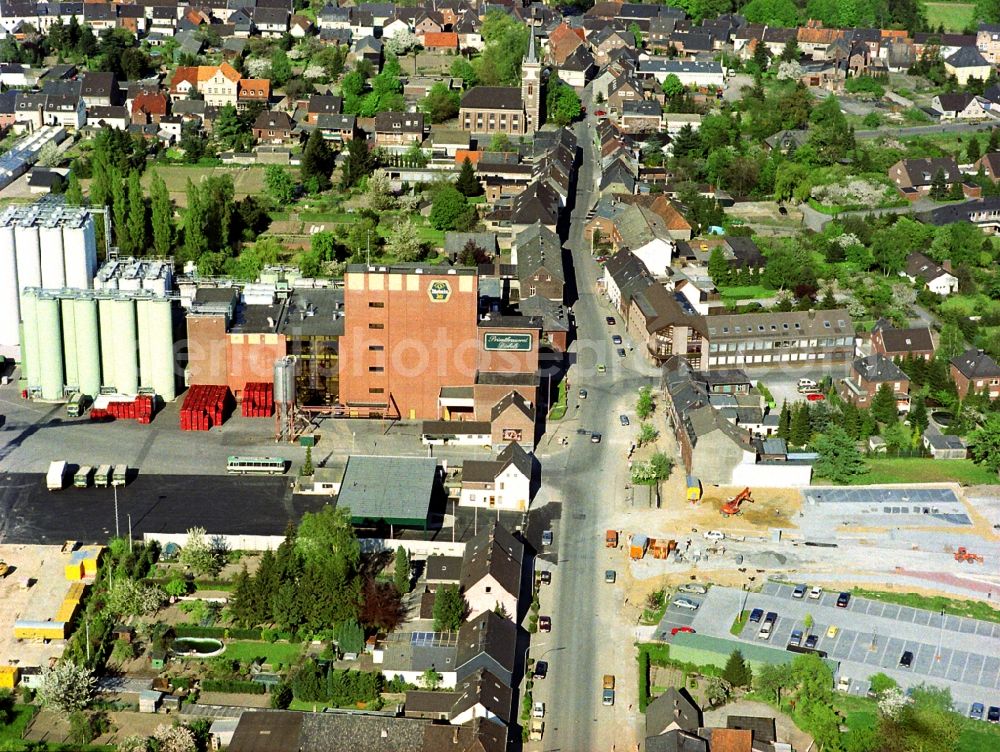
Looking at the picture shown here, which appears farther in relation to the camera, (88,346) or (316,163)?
(316,163)

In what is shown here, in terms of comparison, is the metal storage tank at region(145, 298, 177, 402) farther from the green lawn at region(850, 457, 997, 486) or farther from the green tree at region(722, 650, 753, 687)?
the green lawn at region(850, 457, 997, 486)

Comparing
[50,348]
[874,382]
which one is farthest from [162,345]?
[874,382]

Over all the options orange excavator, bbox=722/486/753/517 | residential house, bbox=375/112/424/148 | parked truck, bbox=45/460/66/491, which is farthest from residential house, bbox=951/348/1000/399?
residential house, bbox=375/112/424/148

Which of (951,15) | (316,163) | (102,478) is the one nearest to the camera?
(102,478)

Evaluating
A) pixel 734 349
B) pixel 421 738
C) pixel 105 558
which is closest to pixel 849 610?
pixel 421 738

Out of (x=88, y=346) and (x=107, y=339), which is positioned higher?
(x=107, y=339)

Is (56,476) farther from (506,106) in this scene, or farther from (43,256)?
(506,106)

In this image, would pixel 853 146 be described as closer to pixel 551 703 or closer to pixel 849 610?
pixel 849 610

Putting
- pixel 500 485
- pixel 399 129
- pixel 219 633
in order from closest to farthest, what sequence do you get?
pixel 219 633, pixel 500 485, pixel 399 129
